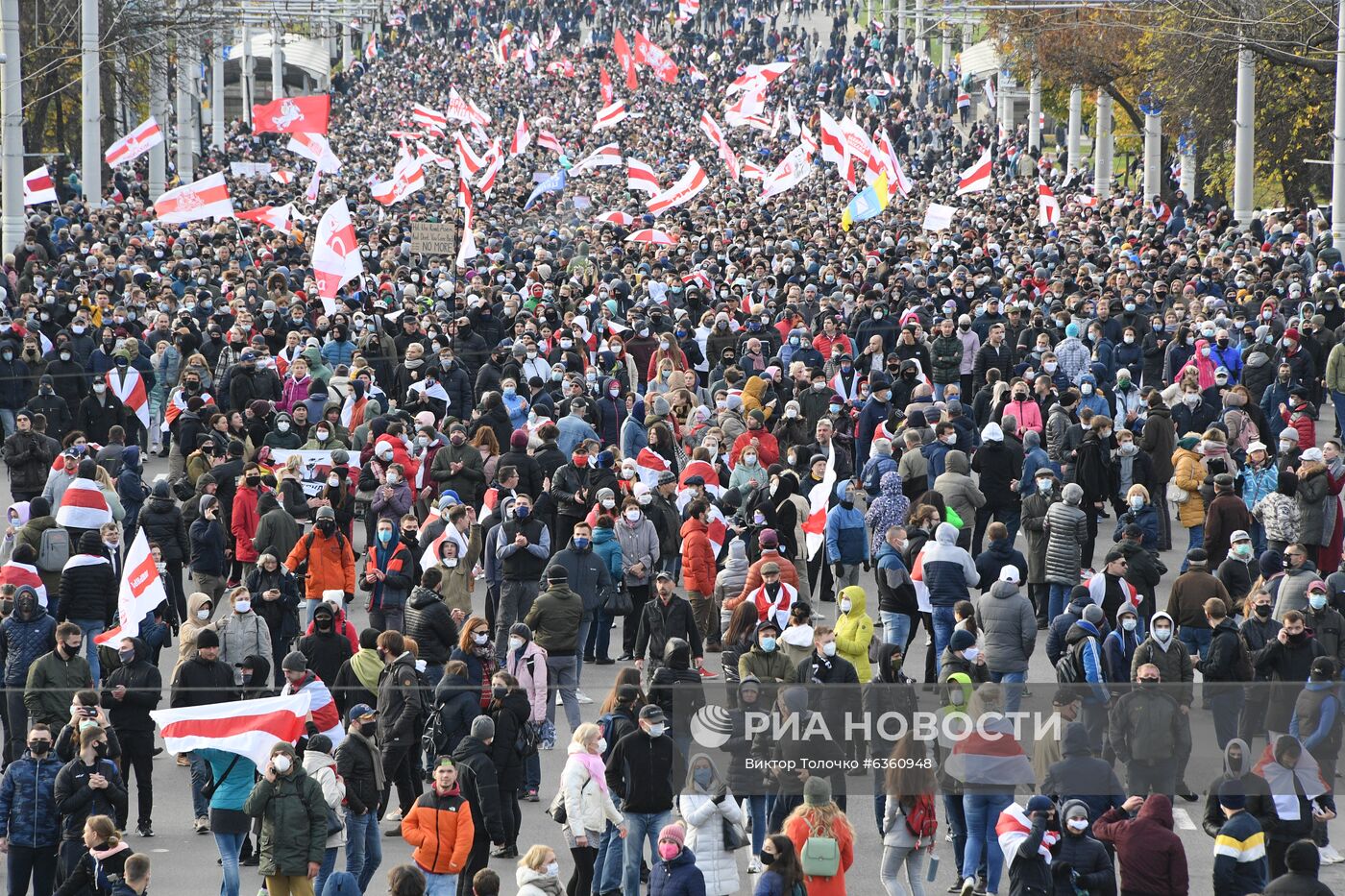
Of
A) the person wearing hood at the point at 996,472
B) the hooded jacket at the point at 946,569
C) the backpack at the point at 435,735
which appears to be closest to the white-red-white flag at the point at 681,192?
the person wearing hood at the point at 996,472

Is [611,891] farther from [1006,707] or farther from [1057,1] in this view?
[1057,1]

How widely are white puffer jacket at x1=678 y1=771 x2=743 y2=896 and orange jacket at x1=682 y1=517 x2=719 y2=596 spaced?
16.0 ft

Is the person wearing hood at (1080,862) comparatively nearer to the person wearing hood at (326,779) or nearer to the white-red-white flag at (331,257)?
the person wearing hood at (326,779)

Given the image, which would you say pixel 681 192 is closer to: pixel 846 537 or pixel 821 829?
pixel 846 537

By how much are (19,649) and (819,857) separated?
217 inches

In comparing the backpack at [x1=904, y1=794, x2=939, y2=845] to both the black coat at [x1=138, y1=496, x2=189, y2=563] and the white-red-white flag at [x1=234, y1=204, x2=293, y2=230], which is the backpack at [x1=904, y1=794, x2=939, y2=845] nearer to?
the black coat at [x1=138, y1=496, x2=189, y2=563]

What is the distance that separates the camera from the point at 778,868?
1038 cm

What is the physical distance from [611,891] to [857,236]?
26966mm

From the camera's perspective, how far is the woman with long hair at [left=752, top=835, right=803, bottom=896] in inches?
407

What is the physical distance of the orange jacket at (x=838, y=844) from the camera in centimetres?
1074

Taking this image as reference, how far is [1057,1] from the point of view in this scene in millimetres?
46531

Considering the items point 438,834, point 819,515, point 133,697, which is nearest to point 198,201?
point 819,515

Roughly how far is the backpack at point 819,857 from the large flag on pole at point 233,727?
2.84m

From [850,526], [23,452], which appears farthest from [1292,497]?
[23,452]
